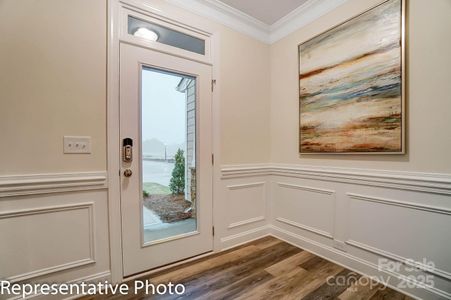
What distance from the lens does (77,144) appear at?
64.2 inches

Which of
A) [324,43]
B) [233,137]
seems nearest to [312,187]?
[233,137]

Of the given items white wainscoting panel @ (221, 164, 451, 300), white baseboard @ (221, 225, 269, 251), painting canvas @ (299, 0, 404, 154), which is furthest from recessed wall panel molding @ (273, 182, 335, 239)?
painting canvas @ (299, 0, 404, 154)

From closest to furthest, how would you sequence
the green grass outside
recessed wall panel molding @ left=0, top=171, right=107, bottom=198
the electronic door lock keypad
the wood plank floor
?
recessed wall panel molding @ left=0, top=171, right=107, bottom=198, the wood plank floor, the electronic door lock keypad, the green grass outside

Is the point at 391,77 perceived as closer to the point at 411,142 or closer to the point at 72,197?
the point at 411,142

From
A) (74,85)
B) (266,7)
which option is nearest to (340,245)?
(266,7)

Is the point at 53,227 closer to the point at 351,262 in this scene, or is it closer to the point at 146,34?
the point at 146,34

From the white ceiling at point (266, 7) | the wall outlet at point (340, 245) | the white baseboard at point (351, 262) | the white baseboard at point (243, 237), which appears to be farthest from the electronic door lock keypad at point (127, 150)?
the wall outlet at point (340, 245)

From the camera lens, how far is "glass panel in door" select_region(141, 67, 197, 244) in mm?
1955

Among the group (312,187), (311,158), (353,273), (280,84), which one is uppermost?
(280,84)

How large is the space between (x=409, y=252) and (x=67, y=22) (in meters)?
3.23

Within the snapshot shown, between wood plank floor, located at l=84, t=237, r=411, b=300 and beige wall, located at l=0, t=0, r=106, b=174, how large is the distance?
1168 millimetres

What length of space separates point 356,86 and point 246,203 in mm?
1729

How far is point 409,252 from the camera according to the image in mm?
1649

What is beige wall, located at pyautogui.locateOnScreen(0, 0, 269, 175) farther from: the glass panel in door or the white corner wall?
the white corner wall
